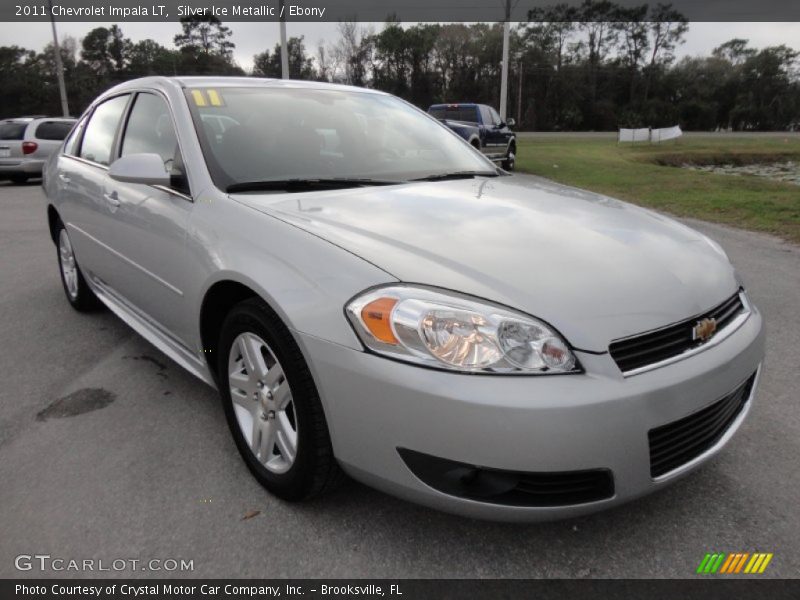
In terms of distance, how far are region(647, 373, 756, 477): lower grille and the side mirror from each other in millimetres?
2189

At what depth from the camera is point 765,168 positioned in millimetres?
19328

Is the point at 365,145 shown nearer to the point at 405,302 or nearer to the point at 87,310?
the point at 405,302

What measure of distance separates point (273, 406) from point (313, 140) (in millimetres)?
1414

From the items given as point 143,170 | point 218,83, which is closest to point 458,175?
point 218,83

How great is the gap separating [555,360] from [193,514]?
1.41 meters

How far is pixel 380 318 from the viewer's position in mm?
1768

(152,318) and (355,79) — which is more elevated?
(355,79)

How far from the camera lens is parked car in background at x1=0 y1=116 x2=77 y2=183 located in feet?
43.5

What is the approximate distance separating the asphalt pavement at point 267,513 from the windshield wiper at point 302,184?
3.68 feet

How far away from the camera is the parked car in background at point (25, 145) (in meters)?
13.3

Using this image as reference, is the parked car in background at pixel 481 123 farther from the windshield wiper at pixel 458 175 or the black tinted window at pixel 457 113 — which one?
the windshield wiper at pixel 458 175

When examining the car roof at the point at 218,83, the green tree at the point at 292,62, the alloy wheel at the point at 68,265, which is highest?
the green tree at the point at 292,62

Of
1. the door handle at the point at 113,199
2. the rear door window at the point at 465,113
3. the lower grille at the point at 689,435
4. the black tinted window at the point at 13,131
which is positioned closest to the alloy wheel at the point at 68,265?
the door handle at the point at 113,199
